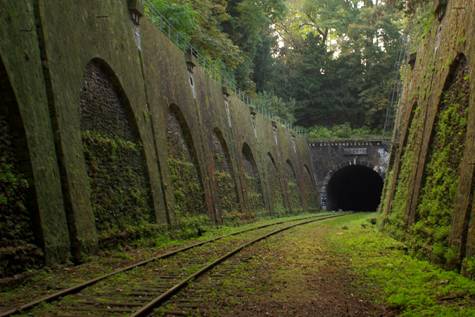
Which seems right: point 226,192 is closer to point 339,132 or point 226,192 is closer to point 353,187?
point 339,132

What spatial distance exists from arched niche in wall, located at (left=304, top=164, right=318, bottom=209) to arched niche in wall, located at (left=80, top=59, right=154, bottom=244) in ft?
87.3

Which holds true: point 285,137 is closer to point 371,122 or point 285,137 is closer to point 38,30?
point 371,122

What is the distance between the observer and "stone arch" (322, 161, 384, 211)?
42.7 meters

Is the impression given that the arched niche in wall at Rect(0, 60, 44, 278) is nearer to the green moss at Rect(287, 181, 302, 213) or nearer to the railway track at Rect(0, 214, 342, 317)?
the railway track at Rect(0, 214, 342, 317)

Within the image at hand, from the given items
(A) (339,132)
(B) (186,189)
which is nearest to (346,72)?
(A) (339,132)

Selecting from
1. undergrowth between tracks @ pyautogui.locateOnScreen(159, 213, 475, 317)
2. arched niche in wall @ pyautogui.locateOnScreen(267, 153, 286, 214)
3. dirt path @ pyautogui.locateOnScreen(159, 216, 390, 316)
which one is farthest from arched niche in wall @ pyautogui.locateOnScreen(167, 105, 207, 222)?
arched niche in wall @ pyautogui.locateOnScreen(267, 153, 286, 214)

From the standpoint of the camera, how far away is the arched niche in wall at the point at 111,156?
444 inches

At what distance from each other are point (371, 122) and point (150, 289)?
155 feet

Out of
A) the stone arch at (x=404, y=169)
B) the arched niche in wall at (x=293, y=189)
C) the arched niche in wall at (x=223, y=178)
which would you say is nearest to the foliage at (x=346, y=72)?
the arched niche in wall at (x=293, y=189)

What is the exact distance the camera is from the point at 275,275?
8609 mm

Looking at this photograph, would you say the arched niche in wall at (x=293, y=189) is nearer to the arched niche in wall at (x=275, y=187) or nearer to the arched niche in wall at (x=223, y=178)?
the arched niche in wall at (x=275, y=187)

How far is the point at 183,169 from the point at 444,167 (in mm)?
9630

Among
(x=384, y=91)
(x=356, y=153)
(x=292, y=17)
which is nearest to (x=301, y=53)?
(x=292, y=17)

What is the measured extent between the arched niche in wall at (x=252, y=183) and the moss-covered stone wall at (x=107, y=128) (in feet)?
7.30
